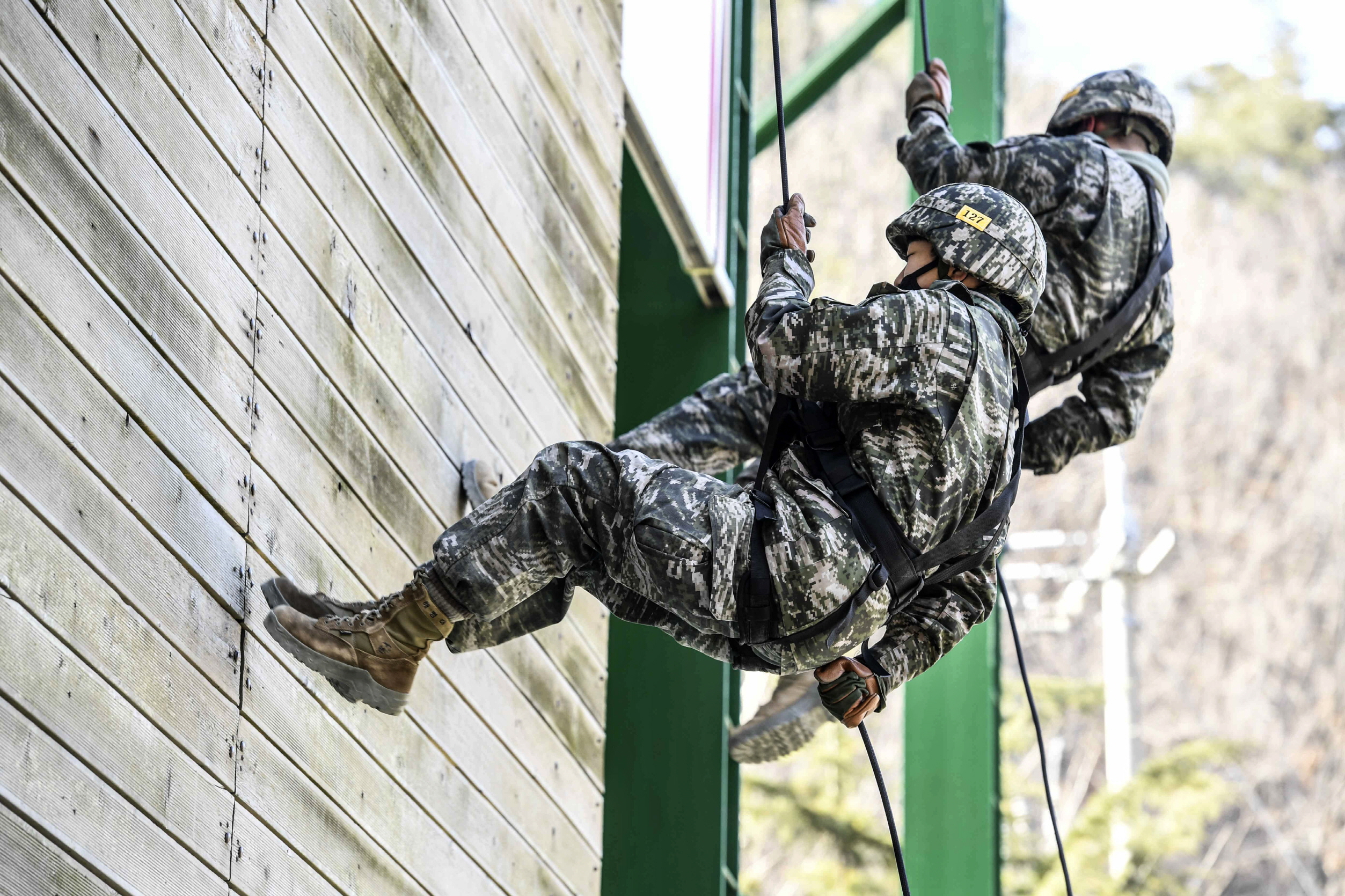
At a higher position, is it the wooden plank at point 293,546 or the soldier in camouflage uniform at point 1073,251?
the soldier in camouflage uniform at point 1073,251

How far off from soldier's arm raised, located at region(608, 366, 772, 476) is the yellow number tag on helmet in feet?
3.65

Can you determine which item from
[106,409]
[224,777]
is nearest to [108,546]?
[106,409]

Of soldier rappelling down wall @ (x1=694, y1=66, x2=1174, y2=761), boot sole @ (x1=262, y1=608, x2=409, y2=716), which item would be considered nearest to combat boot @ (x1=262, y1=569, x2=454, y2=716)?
boot sole @ (x1=262, y1=608, x2=409, y2=716)

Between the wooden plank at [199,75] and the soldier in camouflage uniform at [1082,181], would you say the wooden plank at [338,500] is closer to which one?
the wooden plank at [199,75]

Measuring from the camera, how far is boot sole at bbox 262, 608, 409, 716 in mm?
3887

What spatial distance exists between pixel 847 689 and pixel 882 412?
730 mm

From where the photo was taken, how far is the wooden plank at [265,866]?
12.2 ft

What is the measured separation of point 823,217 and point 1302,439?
8.57 m

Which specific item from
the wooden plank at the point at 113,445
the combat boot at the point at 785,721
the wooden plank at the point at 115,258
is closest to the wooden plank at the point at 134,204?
the wooden plank at the point at 115,258

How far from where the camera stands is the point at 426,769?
473 centimetres

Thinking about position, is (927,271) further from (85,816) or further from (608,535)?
(85,816)

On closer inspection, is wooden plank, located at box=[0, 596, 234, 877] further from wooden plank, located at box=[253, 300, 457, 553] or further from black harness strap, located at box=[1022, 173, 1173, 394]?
black harness strap, located at box=[1022, 173, 1173, 394]

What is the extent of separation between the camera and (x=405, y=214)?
4.83m

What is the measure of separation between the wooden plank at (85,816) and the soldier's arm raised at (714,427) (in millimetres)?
1900
